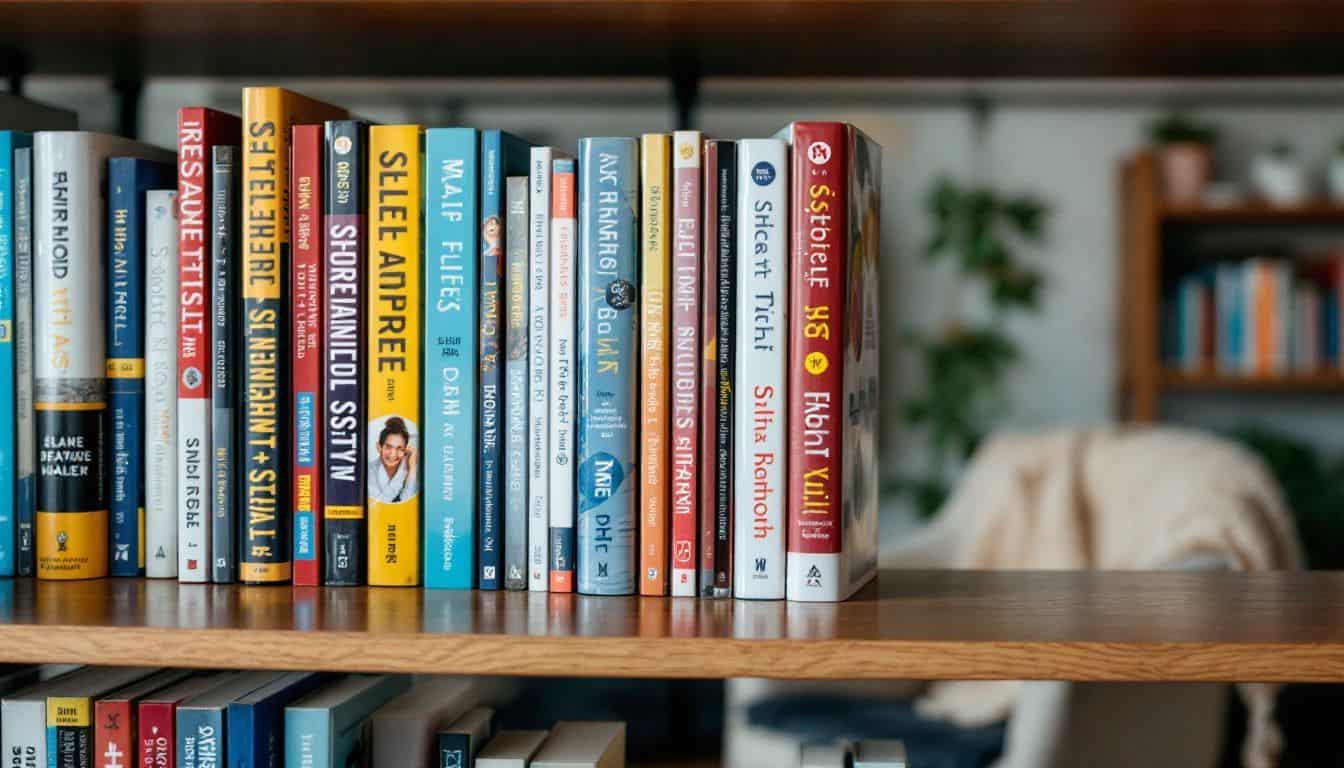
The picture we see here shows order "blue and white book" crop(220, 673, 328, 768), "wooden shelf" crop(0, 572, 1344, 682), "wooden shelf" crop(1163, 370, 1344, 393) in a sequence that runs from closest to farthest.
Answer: "wooden shelf" crop(0, 572, 1344, 682), "blue and white book" crop(220, 673, 328, 768), "wooden shelf" crop(1163, 370, 1344, 393)

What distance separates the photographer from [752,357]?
71 centimetres

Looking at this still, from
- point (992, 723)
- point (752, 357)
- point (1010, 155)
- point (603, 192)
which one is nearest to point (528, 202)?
point (603, 192)

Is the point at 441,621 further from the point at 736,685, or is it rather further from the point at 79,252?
the point at 736,685

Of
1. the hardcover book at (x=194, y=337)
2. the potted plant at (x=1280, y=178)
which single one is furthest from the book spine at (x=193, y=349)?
the potted plant at (x=1280, y=178)

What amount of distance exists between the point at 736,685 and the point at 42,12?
68.3 inches

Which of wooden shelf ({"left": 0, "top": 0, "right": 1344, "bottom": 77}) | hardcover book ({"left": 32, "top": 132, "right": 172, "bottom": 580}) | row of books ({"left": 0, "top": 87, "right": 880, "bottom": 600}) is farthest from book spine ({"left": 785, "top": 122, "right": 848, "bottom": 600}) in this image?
hardcover book ({"left": 32, "top": 132, "right": 172, "bottom": 580})

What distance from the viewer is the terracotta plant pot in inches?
125

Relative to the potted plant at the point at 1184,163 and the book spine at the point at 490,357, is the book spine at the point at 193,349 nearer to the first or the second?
the book spine at the point at 490,357

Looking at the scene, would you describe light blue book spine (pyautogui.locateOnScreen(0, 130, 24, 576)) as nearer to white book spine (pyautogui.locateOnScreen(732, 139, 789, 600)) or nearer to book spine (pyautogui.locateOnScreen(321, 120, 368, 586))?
book spine (pyautogui.locateOnScreen(321, 120, 368, 586))

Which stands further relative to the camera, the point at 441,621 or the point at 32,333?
the point at 32,333

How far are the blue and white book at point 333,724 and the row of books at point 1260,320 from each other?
9.25ft

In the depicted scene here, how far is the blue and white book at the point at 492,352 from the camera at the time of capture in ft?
2.41

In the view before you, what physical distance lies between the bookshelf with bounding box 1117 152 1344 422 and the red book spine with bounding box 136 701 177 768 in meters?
2.86

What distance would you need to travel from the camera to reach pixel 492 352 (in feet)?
2.42
